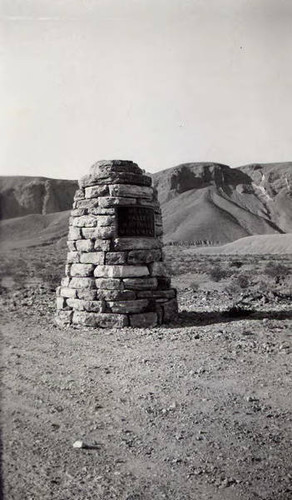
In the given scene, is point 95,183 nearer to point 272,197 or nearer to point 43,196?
point 272,197

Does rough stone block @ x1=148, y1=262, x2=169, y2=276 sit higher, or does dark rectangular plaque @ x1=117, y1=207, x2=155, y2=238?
dark rectangular plaque @ x1=117, y1=207, x2=155, y2=238

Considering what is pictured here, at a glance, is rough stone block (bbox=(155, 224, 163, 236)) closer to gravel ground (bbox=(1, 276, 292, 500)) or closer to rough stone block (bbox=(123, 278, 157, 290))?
rough stone block (bbox=(123, 278, 157, 290))

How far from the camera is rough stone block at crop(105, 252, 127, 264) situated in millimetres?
7512

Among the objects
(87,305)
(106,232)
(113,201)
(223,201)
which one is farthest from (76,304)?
(223,201)

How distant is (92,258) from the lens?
7.71 meters

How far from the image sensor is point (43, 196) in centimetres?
9938

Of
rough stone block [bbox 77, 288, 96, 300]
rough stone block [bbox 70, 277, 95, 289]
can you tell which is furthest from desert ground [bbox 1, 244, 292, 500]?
rough stone block [bbox 70, 277, 95, 289]

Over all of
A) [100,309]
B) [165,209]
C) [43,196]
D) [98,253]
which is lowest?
[100,309]

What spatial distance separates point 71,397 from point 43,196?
324 feet

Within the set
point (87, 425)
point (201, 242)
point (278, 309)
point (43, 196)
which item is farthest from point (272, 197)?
point (87, 425)

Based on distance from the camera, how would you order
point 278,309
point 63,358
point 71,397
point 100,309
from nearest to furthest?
point 71,397 → point 63,358 → point 100,309 → point 278,309

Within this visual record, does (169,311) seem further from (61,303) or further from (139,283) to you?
(61,303)

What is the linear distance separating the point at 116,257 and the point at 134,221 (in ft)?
2.59

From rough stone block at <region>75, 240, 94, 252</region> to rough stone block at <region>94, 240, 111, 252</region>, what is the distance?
0.11 meters
